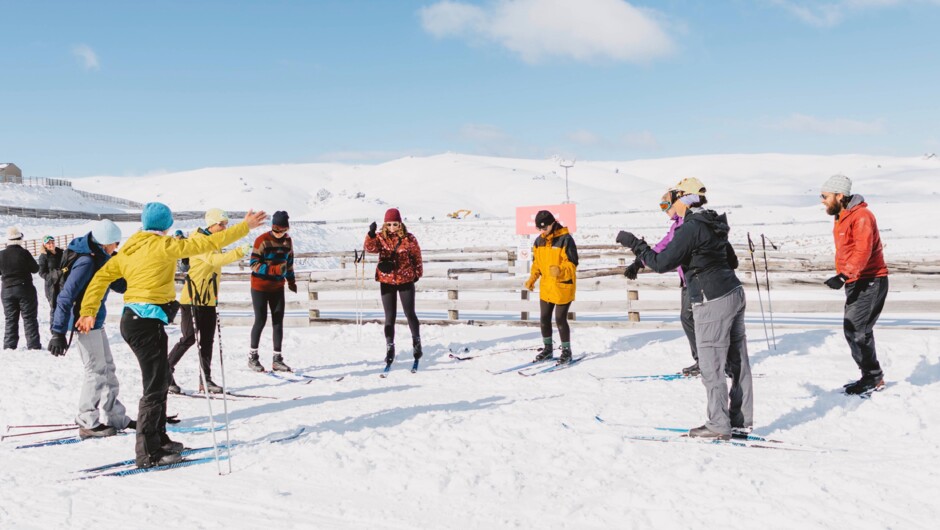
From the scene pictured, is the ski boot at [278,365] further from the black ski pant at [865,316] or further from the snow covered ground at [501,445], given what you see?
the black ski pant at [865,316]

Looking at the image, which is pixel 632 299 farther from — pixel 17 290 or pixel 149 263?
pixel 17 290

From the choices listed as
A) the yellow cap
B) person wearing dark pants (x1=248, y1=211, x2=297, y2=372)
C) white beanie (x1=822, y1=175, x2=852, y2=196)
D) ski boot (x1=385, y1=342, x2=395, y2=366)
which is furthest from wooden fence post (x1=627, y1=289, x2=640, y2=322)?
person wearing dark pants (x1=248, y1=211, x2=297, y2=372)

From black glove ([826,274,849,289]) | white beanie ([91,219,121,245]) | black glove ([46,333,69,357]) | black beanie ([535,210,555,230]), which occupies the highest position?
black beanie ([535,210,555,230])

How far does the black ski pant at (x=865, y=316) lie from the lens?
5805 millimetres

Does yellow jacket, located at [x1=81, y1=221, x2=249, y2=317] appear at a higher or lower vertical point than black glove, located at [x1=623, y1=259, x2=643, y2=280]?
higher

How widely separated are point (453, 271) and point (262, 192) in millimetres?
93523

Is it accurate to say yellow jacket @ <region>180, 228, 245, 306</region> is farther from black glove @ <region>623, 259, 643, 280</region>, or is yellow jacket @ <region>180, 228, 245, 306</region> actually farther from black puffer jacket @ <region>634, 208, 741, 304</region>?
black puffer jacket @ <region>634, 208, 741, 304</region>

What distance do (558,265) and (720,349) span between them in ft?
10.7

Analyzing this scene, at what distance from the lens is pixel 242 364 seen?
8.41 m

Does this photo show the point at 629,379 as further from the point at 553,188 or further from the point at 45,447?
the point at 553,188

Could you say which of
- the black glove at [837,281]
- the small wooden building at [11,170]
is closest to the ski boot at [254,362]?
the black glove at [837,281]

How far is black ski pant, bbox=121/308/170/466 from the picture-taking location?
439cm

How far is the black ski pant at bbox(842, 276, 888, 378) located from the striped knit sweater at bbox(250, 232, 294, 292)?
19.0ft

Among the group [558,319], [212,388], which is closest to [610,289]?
[558,319]
